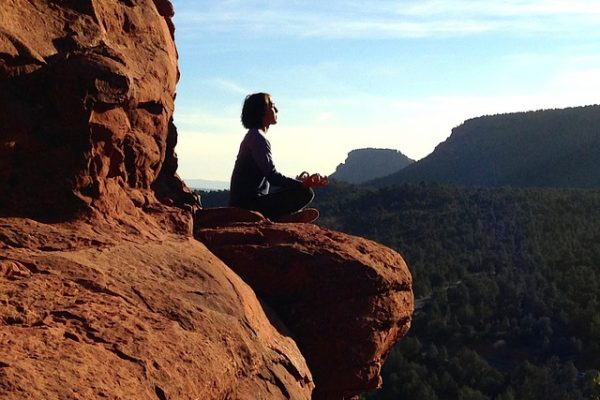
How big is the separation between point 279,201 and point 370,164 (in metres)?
148

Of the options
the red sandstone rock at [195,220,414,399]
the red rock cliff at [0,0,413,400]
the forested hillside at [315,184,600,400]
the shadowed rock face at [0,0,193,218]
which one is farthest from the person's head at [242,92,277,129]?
the forested hillside at [315,184,600,400]

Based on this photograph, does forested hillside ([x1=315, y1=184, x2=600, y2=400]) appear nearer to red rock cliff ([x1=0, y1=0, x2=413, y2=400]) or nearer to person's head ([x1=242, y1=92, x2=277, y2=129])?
person's head ([x1=242, y1=92, x2=277, y2=129])

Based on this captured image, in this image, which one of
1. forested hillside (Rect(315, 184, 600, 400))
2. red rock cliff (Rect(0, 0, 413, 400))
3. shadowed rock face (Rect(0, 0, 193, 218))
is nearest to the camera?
red rock cliff (Rect(0, 0, 413, 400))

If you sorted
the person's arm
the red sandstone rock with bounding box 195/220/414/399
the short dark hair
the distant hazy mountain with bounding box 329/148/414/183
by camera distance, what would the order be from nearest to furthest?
the red sandstone rock with bounding box 195/220/414/399
the person's arm
the short dark hair
the distant hazy mountain with bounding box 329/148/414/183

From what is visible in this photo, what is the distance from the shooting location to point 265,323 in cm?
544

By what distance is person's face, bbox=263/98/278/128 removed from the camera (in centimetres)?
758

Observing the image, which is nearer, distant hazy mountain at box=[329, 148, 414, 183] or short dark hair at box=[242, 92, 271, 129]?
short dark hair at box=[242, 92, 271, 129]

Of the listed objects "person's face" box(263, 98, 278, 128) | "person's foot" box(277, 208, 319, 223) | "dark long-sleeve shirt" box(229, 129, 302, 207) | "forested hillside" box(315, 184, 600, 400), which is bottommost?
"forested hillside" box(315, 184, 600, 400)

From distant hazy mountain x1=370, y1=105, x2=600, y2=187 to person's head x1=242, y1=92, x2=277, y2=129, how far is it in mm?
73630

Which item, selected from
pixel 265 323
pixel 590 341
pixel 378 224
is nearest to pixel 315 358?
pixel 265 323

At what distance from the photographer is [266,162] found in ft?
24.0

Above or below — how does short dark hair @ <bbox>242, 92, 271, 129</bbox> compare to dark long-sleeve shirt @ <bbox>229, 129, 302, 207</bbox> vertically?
above

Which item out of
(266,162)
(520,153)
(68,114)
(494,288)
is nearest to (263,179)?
(266,162)

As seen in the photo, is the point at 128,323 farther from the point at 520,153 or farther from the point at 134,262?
the point at 520,153
